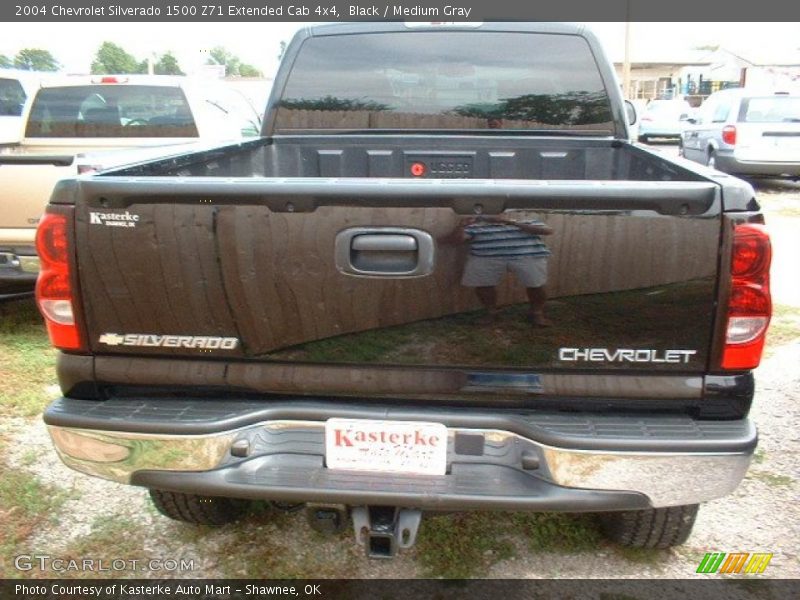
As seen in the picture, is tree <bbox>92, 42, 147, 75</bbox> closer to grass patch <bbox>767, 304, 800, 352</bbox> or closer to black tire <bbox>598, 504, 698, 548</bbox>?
grass patch <bbox>767, 304, 800, 352</bbox>

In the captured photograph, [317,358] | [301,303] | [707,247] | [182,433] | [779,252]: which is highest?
[707,247]

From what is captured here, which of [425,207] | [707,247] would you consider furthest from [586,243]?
[425,207]

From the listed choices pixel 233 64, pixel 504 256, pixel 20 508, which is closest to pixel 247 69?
pixel 233 64

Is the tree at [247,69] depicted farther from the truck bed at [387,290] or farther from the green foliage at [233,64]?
the truck bed at [387,290]

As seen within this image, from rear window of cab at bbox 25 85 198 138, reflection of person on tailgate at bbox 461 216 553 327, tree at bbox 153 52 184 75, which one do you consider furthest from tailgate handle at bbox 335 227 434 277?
tree at bbox 153 52 184 75

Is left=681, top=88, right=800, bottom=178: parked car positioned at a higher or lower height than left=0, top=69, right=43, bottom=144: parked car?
lower

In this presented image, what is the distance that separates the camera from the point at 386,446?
6.59 feet

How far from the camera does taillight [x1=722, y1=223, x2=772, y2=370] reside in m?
1.84

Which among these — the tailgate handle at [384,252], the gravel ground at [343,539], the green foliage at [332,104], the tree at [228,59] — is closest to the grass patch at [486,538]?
the gravel ground at [343,539]

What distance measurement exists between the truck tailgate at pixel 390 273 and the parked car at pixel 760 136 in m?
11.0

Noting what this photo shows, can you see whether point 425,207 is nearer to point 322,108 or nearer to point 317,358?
point 317,358

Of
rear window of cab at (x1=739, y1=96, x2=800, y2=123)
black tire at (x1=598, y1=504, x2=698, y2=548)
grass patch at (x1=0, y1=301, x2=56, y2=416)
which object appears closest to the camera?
black tire at (x1=598, y1=504, x2=698, y2=548)

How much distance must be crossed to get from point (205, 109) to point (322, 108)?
255 cm

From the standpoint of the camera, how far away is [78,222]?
198 centimetres
